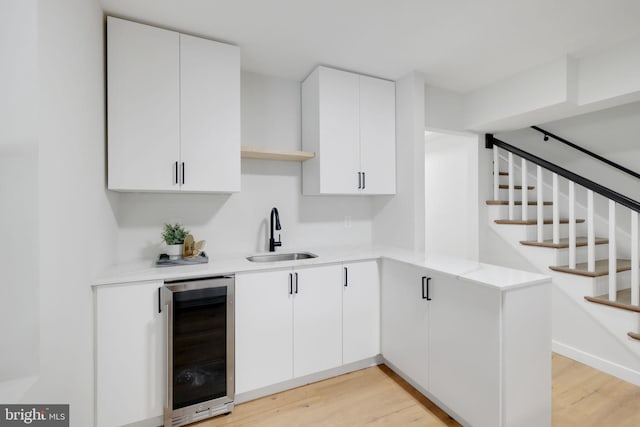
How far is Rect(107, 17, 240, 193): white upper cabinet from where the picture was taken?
6.16 feet

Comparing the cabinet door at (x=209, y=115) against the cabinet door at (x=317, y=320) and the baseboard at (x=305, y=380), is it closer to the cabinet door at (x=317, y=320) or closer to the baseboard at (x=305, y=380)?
the cabinet door at (x=317, y=320)

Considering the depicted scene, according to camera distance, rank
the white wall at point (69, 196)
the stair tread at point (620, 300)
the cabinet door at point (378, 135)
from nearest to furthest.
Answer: the white wall at point (69, 196)
the stair tread at point (620, 300)
the cabinet door at point (378, 135)

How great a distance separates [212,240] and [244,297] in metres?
0.72

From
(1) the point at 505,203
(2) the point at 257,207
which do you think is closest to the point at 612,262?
(1) the point at 505,203

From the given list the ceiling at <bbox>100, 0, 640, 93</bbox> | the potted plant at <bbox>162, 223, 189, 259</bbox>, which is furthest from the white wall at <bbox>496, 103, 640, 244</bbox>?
the potted plant at <bbox>162, 223, 189, 259</bbox>

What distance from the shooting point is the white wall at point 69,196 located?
1112 mm

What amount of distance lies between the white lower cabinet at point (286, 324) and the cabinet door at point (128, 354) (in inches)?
19.0

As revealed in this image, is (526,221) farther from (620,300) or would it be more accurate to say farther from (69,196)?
(69,196)

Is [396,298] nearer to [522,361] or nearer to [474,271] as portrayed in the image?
[474,271]

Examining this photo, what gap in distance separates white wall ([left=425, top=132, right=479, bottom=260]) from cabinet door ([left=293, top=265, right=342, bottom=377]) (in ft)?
6.21

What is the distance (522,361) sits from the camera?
156cm

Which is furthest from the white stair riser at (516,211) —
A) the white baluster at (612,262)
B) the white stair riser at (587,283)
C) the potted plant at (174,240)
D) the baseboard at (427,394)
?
the potted plant at (174,240)

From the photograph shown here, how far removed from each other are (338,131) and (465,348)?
6.16ft

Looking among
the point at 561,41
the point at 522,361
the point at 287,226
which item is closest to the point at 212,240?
the point at 287,226
